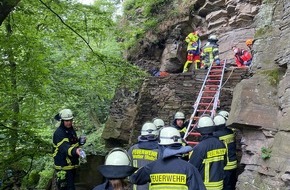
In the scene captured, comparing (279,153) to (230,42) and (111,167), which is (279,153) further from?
(230,42)

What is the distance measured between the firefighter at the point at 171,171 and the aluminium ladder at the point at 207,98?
→ 13.2ft

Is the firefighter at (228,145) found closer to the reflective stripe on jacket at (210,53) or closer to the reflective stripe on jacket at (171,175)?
the reflective stripe on jacket at (171,175)

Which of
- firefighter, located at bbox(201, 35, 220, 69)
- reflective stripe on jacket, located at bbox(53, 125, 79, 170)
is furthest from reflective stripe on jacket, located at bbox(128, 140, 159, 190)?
firefighter, located at bbox(201, 35, 220, 69)

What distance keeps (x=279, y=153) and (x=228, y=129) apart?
143 cm

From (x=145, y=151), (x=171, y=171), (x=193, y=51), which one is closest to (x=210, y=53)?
(x=193, y=51)

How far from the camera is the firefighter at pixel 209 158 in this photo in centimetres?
511

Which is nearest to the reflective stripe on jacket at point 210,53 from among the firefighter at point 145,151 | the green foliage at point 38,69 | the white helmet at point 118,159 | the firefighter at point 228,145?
the green foliage at point 38,69

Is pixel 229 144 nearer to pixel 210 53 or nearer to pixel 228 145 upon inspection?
pixel 228 145

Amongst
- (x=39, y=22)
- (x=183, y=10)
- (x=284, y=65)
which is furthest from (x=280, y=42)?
(x=183, y=10)

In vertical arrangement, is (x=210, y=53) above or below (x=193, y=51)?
below

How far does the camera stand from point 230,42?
1406cm

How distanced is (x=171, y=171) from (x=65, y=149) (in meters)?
3.37

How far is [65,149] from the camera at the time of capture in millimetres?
6445

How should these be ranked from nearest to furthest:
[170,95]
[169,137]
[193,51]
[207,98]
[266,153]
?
[169,137] → [266,153] → [207,98] → [170,95] → [193,51]
